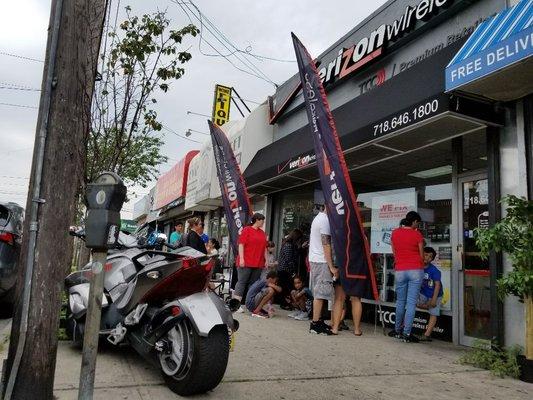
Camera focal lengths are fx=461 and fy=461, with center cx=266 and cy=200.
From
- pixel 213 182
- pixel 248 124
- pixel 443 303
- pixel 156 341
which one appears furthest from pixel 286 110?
pixel 156 341

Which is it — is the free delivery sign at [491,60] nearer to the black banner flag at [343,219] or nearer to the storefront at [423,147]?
the storefront at [423,147]

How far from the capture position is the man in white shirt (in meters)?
6.70

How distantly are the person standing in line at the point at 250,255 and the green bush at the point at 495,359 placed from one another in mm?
3914

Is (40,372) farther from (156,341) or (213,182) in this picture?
(213,182)

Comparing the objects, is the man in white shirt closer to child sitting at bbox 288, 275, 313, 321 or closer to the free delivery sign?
child sitting at bbox 288, 275, 313, 321

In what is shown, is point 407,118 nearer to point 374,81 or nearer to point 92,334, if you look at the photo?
point 374,81

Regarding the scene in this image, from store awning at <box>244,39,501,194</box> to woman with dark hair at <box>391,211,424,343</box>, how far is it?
1.22 meters

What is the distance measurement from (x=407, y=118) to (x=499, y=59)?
4.72ft

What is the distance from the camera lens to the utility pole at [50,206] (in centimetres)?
306

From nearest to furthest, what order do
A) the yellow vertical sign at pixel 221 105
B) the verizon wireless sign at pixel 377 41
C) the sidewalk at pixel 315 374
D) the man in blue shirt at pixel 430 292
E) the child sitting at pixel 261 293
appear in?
1. the sidewalk at pixel 315 374
2. the man in blue shirt at pixel 430 292
3. the verizon wireless sign at pixel 377 41
4. the child sitting at pixel 261 293
5. the yellow vertical sign at pixel 221 105

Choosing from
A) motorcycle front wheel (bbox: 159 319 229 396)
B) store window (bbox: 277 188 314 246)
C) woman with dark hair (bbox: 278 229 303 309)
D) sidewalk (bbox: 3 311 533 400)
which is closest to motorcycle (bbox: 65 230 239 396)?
motorcycle front wheel (bbox: 159 319 229 396)

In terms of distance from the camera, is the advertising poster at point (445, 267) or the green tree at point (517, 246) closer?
the green tree at point (517, 246)

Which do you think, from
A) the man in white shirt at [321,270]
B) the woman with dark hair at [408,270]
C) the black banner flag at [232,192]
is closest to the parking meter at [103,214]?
the man in white shirt at [321,270]

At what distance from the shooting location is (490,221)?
559cm
